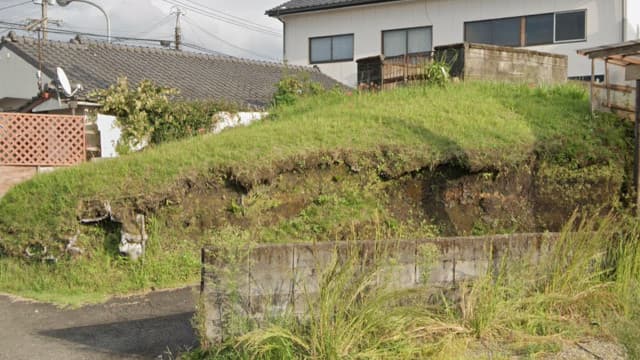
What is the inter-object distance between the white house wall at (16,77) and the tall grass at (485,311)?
38.7ft

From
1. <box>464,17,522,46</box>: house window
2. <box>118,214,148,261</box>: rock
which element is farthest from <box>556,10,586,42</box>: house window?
<box>118,214,148,261</box>: rock

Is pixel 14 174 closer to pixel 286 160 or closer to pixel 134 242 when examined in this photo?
pixel 134 242

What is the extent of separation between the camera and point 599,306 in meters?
5.57

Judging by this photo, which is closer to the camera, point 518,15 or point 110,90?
point 110,90

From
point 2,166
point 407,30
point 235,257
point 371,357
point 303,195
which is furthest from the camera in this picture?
point 407,30

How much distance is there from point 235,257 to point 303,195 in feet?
13.9

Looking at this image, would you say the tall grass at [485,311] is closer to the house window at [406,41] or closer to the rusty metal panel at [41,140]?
the rusty metal panel at [41,140]

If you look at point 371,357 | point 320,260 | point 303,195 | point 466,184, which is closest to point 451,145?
point 466,184

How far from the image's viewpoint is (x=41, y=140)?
11.3 meters

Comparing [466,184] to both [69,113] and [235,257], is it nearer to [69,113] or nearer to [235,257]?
[235,257]

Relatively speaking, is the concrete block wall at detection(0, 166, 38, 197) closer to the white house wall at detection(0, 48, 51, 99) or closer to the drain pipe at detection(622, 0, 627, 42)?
the white house wall at detection(0, 48, 51, 99)

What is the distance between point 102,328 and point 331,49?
56.0ft

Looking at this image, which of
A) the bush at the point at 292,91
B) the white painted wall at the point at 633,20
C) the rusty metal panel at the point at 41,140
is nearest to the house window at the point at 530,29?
the white painted wall at the point at 633,20

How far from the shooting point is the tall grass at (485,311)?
4.43 meters
